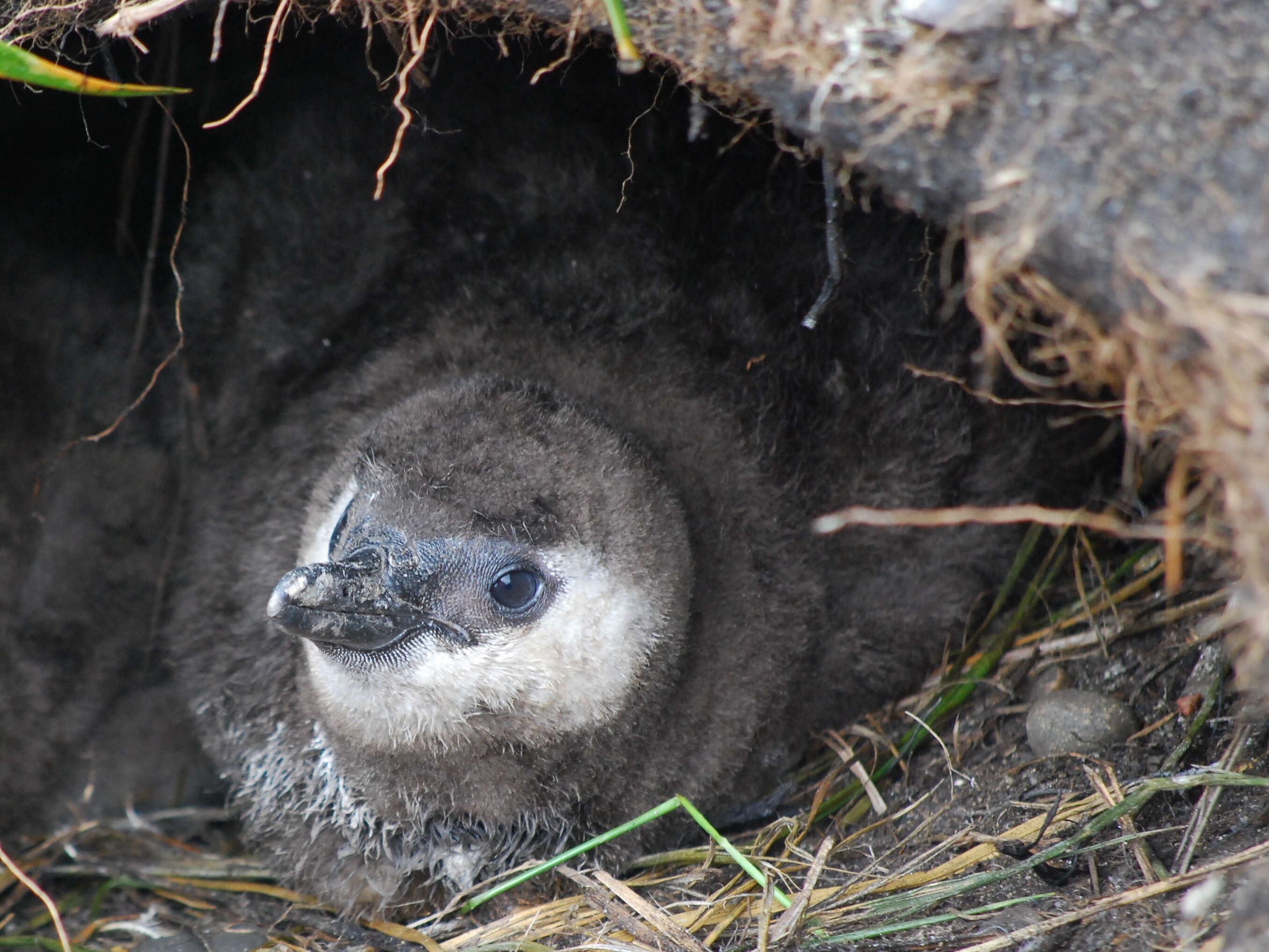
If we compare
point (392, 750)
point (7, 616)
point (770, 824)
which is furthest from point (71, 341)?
point (770, 824)

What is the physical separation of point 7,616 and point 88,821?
0.53m

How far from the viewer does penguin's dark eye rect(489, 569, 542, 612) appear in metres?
1.94

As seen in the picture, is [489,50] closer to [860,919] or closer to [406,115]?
[406,115]

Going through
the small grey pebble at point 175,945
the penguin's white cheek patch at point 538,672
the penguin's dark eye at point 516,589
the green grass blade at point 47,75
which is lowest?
the small grey pebble at point 175,945

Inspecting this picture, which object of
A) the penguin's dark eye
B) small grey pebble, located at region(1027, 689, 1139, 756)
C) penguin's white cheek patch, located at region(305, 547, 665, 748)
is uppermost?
the penguin's dark eye

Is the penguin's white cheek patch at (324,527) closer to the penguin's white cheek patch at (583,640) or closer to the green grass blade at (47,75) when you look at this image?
the penguin's white cheek patch at (583,640)

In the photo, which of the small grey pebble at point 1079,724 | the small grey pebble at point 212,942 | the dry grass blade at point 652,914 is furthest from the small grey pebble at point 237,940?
the small grey pebble at point 1079,724

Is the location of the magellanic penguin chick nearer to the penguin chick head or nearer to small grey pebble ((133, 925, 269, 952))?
the penguin chick head

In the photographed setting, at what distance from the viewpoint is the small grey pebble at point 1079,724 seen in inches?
80.4

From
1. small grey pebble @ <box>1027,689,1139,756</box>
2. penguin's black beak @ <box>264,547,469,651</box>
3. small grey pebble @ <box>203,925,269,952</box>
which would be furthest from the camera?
small grey pebble @ <box>203,925,269,952</box>

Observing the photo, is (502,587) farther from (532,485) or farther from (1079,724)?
(1079,724)

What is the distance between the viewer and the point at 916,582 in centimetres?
236

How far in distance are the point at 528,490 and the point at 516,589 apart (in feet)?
0.56

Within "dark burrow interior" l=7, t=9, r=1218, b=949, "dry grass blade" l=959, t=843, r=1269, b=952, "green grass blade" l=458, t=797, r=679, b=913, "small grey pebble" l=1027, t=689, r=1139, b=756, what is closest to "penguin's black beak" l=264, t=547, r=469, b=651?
"green grass blade" l=458, t=797, r=679, b=913
